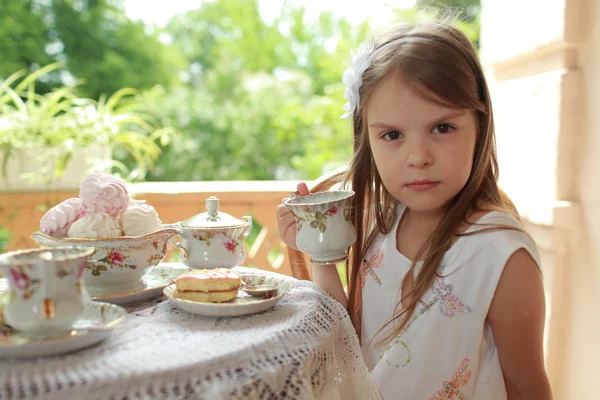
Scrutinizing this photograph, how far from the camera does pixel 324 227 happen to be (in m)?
1.14

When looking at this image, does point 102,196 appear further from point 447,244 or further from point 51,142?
point 51,142

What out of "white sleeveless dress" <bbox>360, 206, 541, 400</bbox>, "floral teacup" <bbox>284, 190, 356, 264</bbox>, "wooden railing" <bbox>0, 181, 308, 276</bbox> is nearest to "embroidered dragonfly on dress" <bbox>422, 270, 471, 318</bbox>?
"white sleeveless dress" <bbox>360, 206, 541, 400</bbox>

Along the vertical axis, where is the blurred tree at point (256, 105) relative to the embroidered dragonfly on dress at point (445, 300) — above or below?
above

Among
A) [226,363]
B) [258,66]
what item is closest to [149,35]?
[258,66]

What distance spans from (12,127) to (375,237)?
182 centimetres

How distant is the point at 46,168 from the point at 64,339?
78.6 inches

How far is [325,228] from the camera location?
1139 millimetres

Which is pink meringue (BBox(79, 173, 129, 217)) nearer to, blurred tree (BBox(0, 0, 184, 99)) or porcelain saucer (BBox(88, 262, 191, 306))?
porcelain saucer (BBox(88, 262, 191, 306))

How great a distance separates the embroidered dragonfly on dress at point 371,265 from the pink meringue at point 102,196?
65 cm

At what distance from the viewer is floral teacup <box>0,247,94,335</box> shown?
0.74 meters

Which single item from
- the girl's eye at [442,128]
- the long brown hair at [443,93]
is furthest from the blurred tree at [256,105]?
the girl's eye at [442,128]

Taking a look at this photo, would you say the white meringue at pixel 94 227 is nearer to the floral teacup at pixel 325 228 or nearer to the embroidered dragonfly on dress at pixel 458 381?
the floral teacup at pixel 325 228

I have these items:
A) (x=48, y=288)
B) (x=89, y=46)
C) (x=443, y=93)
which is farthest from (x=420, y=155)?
(x=89, y=46)

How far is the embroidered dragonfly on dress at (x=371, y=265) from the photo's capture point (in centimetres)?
141
